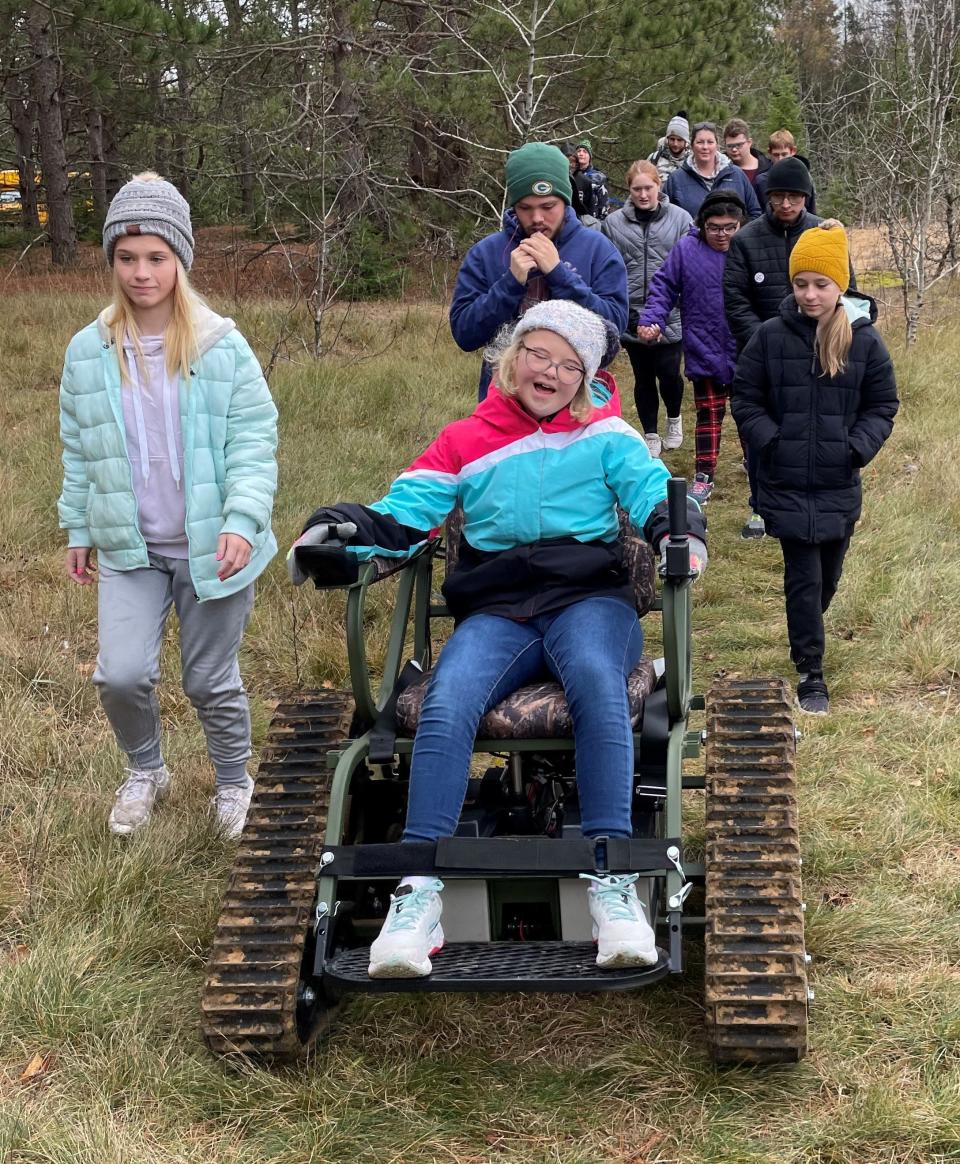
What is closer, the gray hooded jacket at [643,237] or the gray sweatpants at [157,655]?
the gray sweatpants at [157,655]

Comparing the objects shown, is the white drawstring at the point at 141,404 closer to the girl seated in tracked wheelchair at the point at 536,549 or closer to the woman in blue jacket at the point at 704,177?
the girl seated in tracked wheelchair at the point at 536,549

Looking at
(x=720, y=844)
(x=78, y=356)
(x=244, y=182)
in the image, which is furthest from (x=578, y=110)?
(x=720, y=844)

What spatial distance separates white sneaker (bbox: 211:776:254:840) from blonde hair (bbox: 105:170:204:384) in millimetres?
1345

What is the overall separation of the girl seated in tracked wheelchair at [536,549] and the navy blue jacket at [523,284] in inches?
48.8

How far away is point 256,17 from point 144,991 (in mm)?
15636

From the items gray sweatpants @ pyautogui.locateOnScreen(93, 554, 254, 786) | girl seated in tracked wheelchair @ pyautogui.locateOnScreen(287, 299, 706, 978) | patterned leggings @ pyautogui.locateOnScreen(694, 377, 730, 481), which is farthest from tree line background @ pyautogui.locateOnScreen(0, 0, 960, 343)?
gray sweatpants @ pyautogui.locateOnScreen(93, 554, 254, 786)

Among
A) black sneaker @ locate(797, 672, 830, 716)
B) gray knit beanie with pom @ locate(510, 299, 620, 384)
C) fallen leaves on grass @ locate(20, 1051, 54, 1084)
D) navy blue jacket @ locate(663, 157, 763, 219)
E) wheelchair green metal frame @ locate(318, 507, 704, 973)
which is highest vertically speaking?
navy blue jacket @ locate(663, 157, 763, 219)

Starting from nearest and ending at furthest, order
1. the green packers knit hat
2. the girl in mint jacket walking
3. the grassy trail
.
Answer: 1. the grassy trail
2. the girl in mint jacket walking
3. the green packers knit hat

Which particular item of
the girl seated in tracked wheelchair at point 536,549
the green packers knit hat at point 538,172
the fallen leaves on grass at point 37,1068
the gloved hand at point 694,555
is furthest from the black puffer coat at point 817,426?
the fallen leaves on grass at point 37,1068

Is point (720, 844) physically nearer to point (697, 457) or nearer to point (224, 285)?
point (697, 457)

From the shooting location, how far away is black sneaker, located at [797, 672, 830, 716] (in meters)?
5.38

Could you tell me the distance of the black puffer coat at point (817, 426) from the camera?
5.39 metres

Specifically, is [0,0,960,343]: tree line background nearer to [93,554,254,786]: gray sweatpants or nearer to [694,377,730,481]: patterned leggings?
[694,377,730,481]: patterned leggings

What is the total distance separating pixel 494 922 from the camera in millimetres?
3314
